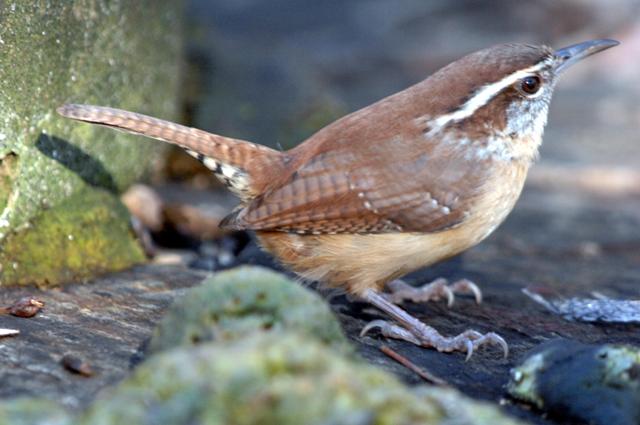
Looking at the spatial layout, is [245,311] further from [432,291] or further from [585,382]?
[432,291]

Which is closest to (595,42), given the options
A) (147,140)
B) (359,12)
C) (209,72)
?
(147,140)

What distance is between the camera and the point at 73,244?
14.8 feet

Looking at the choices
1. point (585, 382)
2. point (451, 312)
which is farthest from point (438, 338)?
point (585, 382)

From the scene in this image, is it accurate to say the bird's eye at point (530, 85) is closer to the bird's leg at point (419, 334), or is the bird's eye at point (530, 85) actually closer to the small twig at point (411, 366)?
the bird's leg at point (419, 334)

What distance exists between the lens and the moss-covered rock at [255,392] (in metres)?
2.27

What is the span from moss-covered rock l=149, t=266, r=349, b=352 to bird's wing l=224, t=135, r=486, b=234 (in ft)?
4.15

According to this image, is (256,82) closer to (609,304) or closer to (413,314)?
(413,314)

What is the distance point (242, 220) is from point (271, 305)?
1370mm

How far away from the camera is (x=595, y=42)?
15.6ft


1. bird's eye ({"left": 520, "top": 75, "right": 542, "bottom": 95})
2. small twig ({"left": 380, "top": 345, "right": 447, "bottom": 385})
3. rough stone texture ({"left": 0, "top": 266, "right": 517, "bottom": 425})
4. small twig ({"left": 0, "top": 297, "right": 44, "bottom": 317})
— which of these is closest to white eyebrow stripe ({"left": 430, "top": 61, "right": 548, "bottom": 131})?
bird's eye ({"left": 520, "top": 75, "right": 542, "bottom": 95})

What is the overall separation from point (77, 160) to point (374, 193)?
Answer: 161 centimetres

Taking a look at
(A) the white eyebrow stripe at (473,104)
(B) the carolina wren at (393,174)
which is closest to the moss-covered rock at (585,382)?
(B) the carolina wren at (393,174)

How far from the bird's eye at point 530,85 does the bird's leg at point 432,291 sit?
3.40 ft

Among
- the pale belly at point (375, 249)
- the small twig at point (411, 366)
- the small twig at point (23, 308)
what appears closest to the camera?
the small twig at point (411, 366)
